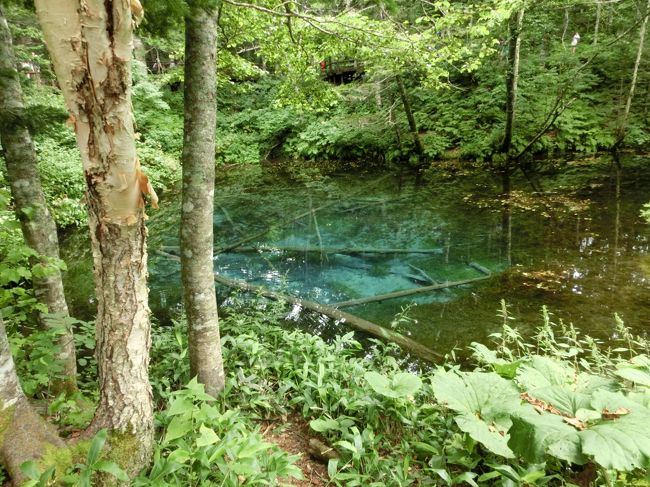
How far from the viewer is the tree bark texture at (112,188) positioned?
1.41m

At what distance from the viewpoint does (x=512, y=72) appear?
514 inches

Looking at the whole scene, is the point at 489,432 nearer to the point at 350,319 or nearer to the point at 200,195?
the point at 200,195

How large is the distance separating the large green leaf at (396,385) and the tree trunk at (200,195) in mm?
1230

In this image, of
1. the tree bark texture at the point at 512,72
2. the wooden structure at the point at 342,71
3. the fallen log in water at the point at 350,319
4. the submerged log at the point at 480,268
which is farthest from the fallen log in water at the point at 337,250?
the wooden structure at the point at 342,71

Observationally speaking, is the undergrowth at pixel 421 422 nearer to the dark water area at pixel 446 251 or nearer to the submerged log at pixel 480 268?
the dark water area at pixel 446 251

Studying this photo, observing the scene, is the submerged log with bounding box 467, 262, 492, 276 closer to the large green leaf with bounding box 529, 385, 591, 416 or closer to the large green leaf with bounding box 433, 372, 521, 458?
the large green leaf with bounding box 433, 372, 521, 458

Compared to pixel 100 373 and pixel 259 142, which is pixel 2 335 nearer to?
pixel 100 373

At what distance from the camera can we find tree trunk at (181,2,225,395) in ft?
8.69

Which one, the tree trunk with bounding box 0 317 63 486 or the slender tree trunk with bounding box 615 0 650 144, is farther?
the slender tree trunk with bounding box 615 0 650 144

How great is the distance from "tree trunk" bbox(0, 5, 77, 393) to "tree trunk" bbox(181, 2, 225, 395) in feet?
3.22

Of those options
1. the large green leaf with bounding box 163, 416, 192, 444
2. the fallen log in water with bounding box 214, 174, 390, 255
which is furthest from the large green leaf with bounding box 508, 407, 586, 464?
the fallen log in water with bounding box 214, 174, 390, 255

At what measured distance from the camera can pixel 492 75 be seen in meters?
17.5

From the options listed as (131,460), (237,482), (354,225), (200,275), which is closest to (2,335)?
(131,460)

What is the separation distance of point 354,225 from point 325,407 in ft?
22.5
